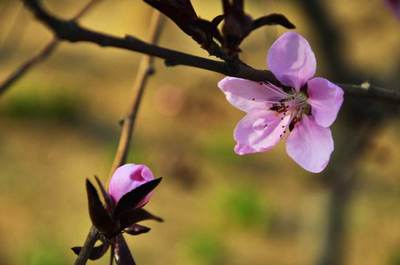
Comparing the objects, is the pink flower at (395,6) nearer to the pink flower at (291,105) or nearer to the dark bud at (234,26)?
the pink flower at (291,105)

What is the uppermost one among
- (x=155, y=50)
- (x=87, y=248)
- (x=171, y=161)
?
(x=155, y=50)

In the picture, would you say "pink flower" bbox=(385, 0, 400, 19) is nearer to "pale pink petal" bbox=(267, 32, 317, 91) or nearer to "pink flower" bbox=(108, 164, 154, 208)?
"pale pink petal" bbox=(267, 32, 317, 91)

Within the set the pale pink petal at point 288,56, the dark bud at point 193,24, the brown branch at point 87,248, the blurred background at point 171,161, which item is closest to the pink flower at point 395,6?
the pale pink petal at point 288,56

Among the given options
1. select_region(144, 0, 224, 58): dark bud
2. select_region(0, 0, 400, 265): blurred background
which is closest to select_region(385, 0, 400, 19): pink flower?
select_region(144, 0, 224, 58): dark bud

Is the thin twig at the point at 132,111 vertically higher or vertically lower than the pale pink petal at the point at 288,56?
lower

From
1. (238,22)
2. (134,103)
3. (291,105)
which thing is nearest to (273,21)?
(238,22)

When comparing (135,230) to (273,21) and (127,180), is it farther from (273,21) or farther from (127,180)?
(273,21)

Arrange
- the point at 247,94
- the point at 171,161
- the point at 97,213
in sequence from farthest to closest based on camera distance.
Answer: the point at 171,161 → the point at 247,94 → the point at 97,213
